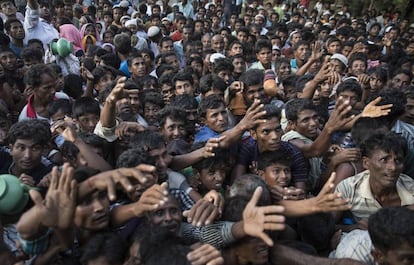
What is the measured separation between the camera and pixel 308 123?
3947mm

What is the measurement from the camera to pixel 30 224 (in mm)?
2217

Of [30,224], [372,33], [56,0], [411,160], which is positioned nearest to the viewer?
[30,224]

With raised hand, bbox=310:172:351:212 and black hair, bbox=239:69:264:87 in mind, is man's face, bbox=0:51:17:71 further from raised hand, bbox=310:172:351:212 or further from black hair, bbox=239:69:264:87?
raised hand, bbox=310:172:351:212

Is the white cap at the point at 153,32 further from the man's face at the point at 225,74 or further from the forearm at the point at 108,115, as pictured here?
the forearm at the point at 108,115

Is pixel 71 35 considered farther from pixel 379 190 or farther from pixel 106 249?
pixel 379 190

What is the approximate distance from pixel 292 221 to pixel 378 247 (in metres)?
0.75

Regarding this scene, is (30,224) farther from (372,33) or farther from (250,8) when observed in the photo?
(250,8)

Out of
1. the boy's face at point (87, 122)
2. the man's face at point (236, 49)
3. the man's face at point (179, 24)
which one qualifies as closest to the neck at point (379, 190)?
the boy's face at point (87, 122)

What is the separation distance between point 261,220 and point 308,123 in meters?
1.93

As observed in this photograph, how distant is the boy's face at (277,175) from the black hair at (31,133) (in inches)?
62.0

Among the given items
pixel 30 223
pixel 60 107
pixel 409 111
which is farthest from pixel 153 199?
pixel 409 111

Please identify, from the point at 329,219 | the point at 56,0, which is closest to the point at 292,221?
the point at 329,219

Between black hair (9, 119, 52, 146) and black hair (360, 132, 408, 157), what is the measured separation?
2.16 metres

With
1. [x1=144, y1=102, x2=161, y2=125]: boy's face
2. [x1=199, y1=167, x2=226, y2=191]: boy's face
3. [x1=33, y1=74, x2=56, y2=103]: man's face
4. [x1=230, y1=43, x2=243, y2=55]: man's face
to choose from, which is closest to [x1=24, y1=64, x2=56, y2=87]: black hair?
[x1=33, y1=74, x2=56, y2=103]: man's face
